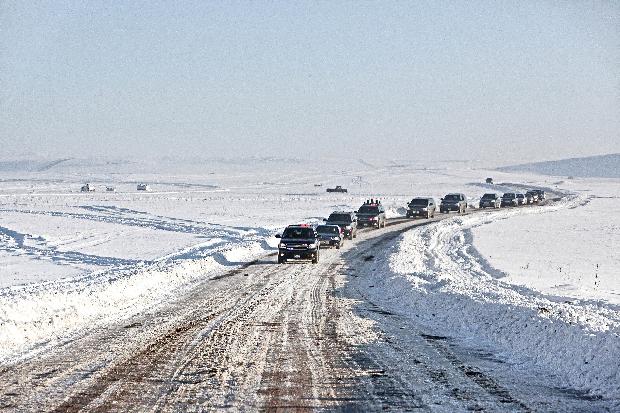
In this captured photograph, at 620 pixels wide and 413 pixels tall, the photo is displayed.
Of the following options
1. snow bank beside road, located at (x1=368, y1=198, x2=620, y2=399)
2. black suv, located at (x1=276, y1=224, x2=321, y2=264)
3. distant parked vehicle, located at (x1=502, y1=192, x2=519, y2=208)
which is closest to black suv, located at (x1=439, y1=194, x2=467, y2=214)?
distant parked vehicle, located at (x1=502, y1=192, x2=519, y2=208)

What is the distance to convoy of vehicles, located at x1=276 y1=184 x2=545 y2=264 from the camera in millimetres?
30828

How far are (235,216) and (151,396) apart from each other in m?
56.6

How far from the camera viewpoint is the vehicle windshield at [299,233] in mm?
31656

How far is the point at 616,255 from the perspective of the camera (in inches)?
1357

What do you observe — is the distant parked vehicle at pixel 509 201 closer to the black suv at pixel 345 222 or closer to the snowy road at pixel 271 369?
the black suv at pixel 345 222

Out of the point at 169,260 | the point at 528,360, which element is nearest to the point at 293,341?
the point at 528,360

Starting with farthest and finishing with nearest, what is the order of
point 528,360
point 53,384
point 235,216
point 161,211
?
1. point 161,211
2. point 235,216
3. point 528,360
4. point 53,384

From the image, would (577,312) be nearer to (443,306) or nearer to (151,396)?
(443,306)

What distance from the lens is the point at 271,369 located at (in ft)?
35.1

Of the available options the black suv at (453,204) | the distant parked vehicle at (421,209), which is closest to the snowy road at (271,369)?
the distant parked vehicle at (421,209)

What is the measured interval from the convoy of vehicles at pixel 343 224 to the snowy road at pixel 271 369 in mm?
13061

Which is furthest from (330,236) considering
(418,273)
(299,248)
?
(418,273)

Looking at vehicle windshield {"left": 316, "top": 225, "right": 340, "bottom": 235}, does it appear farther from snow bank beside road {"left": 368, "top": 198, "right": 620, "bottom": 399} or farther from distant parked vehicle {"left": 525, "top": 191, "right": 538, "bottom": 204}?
distant parked vehicle {"left": 525, "top": 191, "right": 538, "bottom": 204}

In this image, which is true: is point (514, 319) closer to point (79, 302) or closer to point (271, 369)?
point (271, 369)
